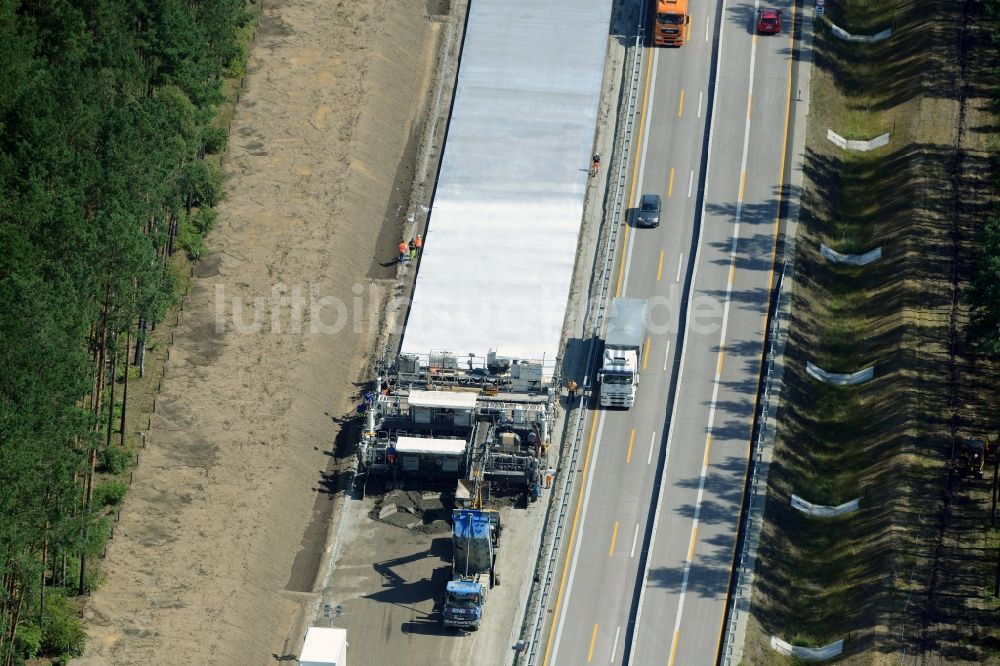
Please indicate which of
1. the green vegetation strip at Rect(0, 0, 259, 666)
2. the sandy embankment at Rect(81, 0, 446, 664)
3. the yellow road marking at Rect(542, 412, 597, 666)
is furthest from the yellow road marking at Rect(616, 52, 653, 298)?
the green vegetation strip at Rect(0, 0, 259, 666)

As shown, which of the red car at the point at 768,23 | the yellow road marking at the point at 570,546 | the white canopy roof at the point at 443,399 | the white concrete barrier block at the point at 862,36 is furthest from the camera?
the white concrete barrier block at the point at 862,36

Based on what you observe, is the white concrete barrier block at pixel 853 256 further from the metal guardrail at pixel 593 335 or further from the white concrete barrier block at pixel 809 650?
the white concrete barrier block at pixel 809 650

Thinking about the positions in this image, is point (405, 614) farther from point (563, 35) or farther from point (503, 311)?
point (563, 35)

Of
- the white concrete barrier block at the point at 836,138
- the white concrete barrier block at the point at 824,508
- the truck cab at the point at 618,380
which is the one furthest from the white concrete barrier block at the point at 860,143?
the white concrete barrier block at the point at 824,508

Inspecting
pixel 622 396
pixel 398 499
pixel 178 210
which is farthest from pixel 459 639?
pixel 178 210

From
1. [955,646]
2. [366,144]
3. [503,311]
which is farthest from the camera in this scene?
[366,144]

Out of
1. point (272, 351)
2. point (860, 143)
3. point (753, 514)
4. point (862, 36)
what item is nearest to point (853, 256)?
point (860, 143)
